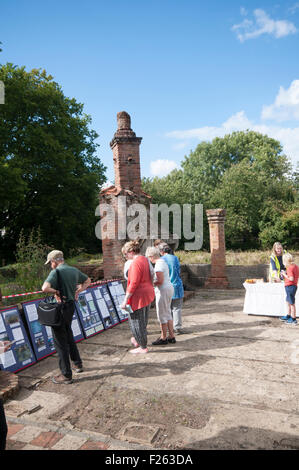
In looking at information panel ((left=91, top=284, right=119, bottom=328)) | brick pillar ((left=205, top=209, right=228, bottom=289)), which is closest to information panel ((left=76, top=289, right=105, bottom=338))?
information panel ((left=91, top=284, right=119, bottom=328))

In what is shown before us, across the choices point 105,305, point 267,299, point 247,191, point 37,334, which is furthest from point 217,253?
point 247,191

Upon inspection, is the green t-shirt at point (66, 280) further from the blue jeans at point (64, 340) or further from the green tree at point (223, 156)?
the green tree at point (223, 156)

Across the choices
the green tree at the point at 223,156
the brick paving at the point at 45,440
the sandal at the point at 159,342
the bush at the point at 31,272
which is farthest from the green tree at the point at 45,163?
the green tree at the point at 223,156

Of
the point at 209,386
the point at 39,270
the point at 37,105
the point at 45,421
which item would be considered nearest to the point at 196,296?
the point at 39,270

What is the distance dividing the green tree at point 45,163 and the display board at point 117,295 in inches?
436

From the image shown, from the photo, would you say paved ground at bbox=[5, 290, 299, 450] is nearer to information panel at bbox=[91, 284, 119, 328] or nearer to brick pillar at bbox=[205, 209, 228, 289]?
information panel at bbox=[91, 284, 119, 328]

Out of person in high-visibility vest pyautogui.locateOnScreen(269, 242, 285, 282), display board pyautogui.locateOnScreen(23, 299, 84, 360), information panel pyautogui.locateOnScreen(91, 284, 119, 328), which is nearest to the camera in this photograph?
display board pyautogui.locateOnScreen(23, 299, 84, 360)

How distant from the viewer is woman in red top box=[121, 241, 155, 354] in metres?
4.96

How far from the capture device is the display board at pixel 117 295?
24.3ft

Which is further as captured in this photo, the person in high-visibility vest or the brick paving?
the person in high-visibility vest

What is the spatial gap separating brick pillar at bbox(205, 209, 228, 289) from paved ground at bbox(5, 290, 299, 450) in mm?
5964

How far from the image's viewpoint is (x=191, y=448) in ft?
9.09

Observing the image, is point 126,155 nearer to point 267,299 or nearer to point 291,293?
point 267,299

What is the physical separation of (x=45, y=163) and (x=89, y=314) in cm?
1559
